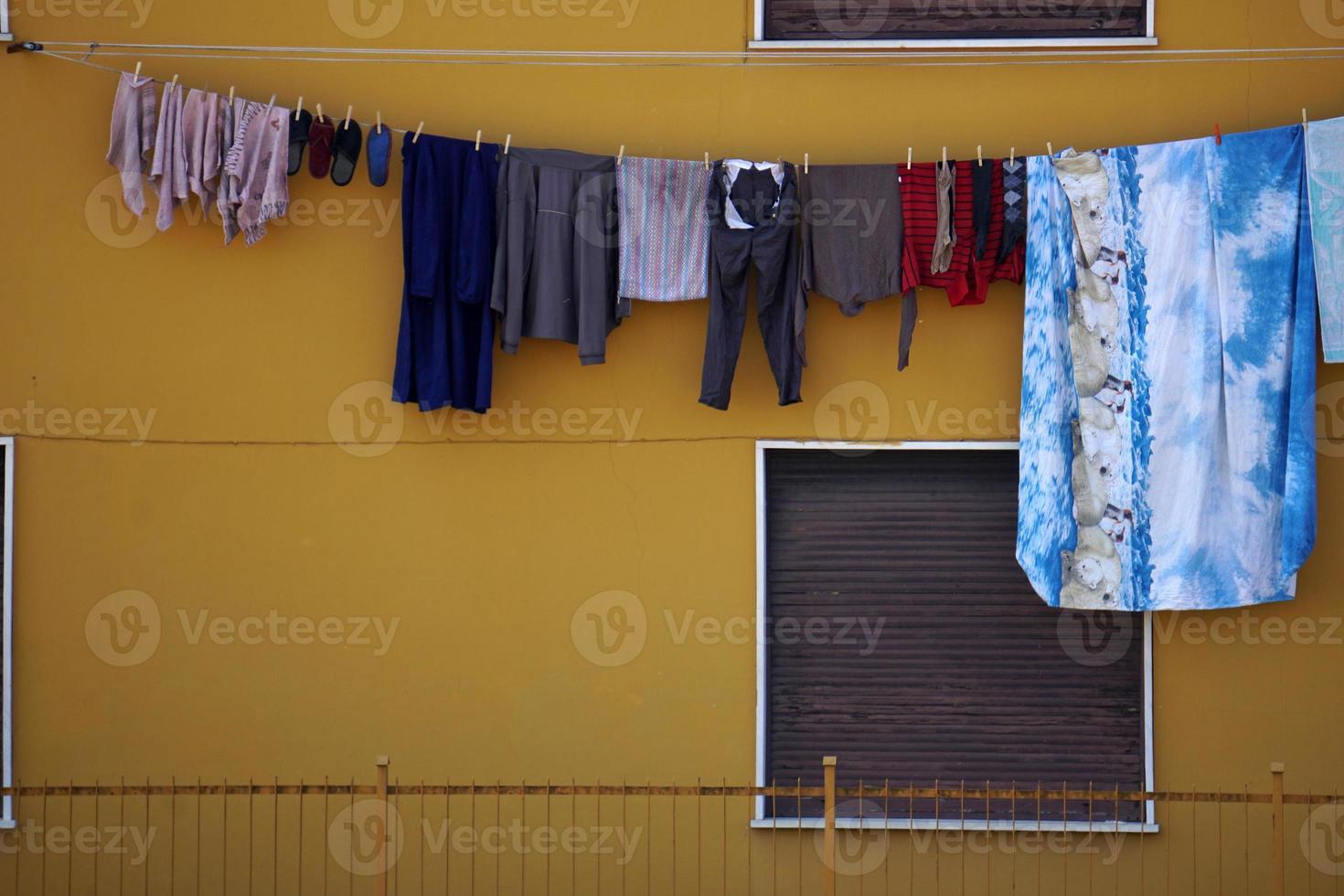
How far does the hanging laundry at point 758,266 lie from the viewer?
21.7ft

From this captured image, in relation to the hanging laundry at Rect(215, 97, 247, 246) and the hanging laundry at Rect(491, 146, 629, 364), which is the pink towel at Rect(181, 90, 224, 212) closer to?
the hanging laundry at Rect(215, 97, 247, 246)

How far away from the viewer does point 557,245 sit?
21.9 ft

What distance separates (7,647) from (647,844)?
3.12m

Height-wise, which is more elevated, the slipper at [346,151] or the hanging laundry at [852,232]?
the slipper at [346,151]

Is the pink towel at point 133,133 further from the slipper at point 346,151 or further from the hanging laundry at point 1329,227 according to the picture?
the hanging laundry at point 1329,227

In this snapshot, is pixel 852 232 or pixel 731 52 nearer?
pixel 852 232

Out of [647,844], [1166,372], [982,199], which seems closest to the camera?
[1166,372]

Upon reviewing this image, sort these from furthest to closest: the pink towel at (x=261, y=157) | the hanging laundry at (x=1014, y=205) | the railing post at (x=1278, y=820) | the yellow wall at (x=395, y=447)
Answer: the yellow wall at (x=395, y=447) → the pink towel at (x=261, y=157) → the hanging laundry at (x=1014, y=205) → the railing post at (x=1278, y=820)

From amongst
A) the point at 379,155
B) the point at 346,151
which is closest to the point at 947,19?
the point at 379,155

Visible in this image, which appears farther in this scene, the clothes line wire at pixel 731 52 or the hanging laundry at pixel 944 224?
the clothes line wire at pixel 731 52

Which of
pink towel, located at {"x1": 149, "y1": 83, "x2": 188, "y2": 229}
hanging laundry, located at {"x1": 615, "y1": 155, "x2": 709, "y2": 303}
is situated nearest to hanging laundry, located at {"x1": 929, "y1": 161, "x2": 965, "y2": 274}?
hanging laundry, located at {"x1": 615, "y1": 155, "x2": 709, "y2": 303}

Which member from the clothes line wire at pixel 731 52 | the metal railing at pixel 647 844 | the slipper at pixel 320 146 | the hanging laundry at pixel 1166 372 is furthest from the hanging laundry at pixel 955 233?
the slipper at pixel 320 146

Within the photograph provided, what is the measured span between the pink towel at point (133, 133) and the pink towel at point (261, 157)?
1.34 feet

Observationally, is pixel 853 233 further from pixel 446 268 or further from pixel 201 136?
pixel 201 136
